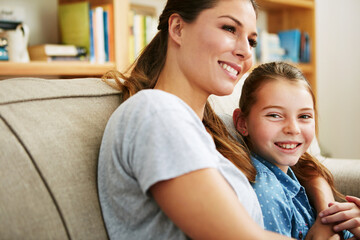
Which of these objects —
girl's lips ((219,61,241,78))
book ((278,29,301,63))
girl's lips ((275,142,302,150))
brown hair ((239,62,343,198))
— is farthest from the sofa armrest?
book ((278,29,301,63))

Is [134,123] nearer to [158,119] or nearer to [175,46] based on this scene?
[158,119]

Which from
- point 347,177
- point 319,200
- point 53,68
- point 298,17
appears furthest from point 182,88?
point 298,17

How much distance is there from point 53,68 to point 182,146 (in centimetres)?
143

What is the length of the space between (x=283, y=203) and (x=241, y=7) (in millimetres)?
501

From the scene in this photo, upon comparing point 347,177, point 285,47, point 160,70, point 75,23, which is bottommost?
point 347,177

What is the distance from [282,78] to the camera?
1.21 metres

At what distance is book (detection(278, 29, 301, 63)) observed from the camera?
124 inches

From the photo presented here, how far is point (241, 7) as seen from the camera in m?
1.04

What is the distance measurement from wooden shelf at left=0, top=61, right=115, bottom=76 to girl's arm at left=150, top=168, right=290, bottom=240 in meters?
1.37

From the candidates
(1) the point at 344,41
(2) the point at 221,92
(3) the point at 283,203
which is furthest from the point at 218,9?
(1) the point at 344,41

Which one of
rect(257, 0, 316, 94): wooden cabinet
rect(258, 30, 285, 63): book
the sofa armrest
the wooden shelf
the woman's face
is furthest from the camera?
rect(257, 0, 316, 94): wooden cabinet

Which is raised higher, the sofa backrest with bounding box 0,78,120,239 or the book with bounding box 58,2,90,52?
the book with bounding box 58,2,90,52

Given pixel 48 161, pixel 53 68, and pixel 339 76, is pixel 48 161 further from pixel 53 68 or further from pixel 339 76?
pixel 339 76

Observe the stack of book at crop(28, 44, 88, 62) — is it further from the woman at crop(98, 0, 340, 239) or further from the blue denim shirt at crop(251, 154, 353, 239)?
the blue denim shirt at crop(251, 154, 353, 239)
